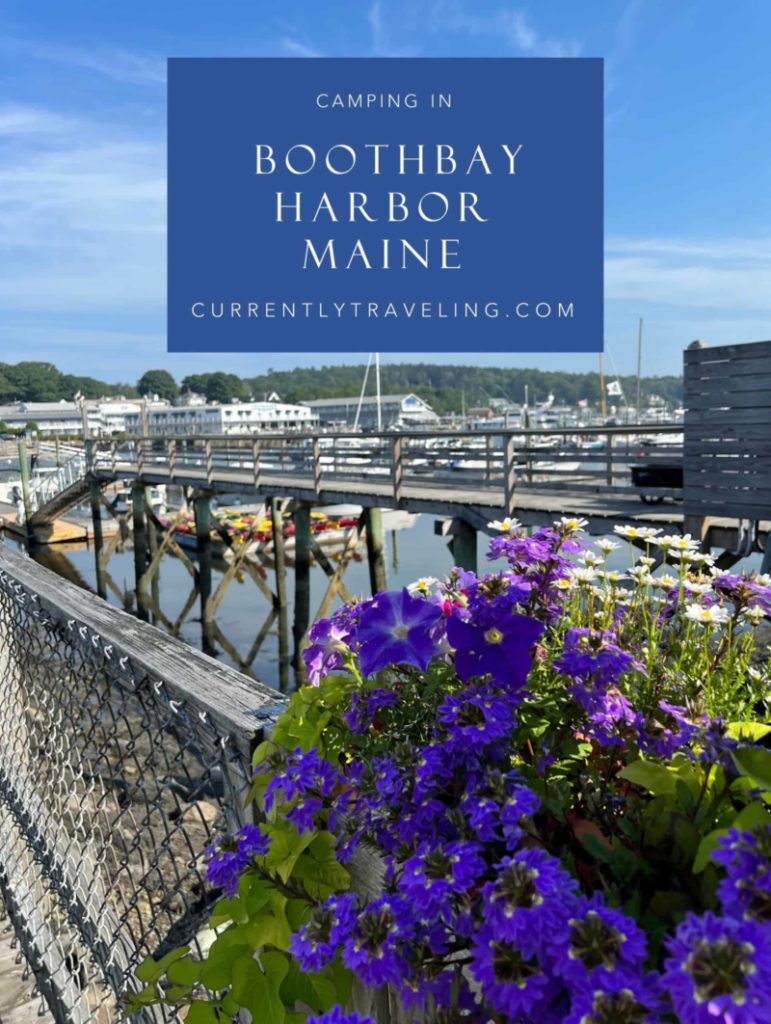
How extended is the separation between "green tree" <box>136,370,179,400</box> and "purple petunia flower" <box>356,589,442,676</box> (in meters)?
195

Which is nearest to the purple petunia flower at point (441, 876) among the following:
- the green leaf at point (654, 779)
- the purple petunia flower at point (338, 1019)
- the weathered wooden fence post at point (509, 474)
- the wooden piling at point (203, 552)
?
the purple petunia flower at point (338, 1019)

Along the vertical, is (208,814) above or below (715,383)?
below

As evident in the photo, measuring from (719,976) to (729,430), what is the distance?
23.2ft

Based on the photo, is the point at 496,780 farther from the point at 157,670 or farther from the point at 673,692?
the point at 157,670

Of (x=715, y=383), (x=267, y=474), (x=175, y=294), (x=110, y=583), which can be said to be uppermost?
(x=175, y=294)

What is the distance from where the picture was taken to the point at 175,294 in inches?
1186

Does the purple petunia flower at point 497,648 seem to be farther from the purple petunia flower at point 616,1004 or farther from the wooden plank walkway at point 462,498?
the wooden plank walkway at point 462,498

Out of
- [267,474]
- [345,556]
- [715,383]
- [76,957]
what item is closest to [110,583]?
[267,474]

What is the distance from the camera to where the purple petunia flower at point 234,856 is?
1.21 meters

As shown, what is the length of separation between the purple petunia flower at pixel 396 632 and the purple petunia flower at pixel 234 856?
0.28m

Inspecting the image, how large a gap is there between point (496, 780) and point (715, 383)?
682 cm

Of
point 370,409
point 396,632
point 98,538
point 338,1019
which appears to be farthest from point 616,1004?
point 370,409

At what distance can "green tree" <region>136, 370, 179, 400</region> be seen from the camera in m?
192

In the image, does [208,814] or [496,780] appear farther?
[208,814]
